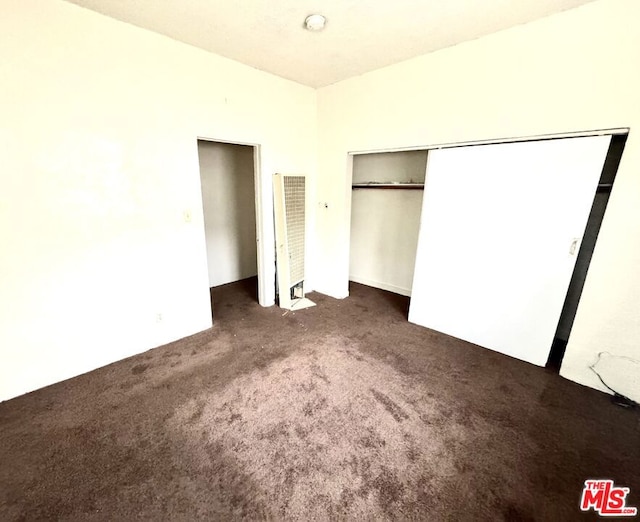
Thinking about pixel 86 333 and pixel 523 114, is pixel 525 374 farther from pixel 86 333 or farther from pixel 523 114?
pixel 86 333

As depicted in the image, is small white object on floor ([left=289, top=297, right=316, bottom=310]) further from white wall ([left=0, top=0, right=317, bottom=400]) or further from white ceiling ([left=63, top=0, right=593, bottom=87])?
white ceiling ([left=63, top=0, right=593, bottom=87])

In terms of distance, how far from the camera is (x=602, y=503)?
1.39m

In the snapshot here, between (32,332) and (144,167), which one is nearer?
(32,332)

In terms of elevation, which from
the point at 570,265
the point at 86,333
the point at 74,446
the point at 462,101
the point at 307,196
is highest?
the point at 462,101

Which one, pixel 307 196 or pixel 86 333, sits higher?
pixel 307 196

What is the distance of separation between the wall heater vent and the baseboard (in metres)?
1.14

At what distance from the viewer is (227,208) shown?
13.9 feet

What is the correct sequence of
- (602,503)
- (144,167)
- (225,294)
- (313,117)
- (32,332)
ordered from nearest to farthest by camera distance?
(602,503)
(32,332)
(144,167)
(313,117)
(225,294)

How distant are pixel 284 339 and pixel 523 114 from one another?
9.39 feet

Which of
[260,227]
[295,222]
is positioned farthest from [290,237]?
[260,227]

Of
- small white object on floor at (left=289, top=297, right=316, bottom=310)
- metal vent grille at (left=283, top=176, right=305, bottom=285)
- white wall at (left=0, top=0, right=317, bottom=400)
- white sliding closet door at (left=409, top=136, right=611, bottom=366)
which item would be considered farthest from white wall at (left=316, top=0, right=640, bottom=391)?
small white object on floor at (left=289, top=297, right=316, bottom=310)

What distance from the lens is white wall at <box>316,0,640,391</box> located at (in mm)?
1817

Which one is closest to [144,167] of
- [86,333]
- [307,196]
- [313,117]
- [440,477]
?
[86,333]

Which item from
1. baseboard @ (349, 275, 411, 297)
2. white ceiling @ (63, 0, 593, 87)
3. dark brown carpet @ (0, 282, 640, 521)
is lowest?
dark brown carpet @ (0, 282, 640, 521)
